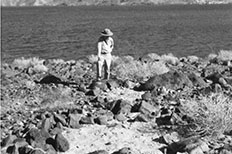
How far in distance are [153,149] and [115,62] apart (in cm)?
1077

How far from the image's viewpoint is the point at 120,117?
9.97 meters

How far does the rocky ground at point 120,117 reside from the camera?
839 cm

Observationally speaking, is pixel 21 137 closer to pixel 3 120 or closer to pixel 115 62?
pixel 3 120

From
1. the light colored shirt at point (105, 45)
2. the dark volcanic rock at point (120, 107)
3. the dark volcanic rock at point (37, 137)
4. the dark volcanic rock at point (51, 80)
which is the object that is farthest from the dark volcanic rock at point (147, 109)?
the dark volcanic rock at point (51, 80)

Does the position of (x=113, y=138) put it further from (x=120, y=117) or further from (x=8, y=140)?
(x=8, y=140)

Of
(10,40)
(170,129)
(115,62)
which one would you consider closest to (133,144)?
(170,129)

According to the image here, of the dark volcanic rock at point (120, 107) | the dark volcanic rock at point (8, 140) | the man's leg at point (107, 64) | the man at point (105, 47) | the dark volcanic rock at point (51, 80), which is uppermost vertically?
the man at point (105, 47)

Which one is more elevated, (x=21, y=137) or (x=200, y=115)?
(x=200, y=115)

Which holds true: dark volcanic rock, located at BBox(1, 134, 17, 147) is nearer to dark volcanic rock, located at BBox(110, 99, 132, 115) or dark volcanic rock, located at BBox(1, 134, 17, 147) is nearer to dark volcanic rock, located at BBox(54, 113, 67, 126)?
dark volcanic rock, located at BBox(54, 113, 67, 126)

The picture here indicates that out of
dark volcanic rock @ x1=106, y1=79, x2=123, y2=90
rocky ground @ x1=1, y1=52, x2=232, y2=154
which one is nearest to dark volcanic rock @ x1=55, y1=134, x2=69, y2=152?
rocky ground @ x1=1, y1=52, x2=232, y2=154

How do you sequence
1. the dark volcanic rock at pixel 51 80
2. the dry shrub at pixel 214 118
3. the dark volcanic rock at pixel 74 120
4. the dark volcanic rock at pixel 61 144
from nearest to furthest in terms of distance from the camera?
the dark volcanic rock at pixel 61 144 < the dry shrub at pixel 214 118 < the dark volcanic rock at pixel 74 120 < the dark volcanic rock at pixel 51 80

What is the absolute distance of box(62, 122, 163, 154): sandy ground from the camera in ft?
27.6

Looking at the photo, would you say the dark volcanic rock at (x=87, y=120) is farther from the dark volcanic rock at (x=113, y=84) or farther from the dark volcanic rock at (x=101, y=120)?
the dark volcanic rock at (x=113, y=84)

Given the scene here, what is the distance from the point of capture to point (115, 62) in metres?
18.8
